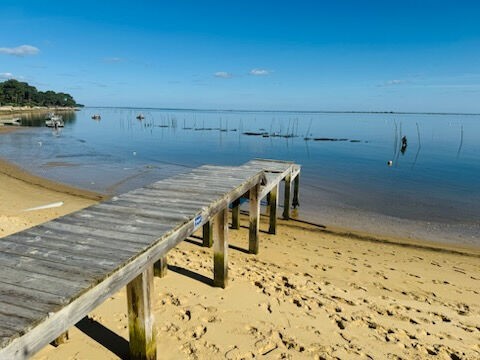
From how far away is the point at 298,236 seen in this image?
11.4m

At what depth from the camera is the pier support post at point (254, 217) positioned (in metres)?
8.61

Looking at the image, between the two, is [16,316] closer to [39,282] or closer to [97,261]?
[39,282]

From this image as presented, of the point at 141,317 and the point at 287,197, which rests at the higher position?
the point at 141,317

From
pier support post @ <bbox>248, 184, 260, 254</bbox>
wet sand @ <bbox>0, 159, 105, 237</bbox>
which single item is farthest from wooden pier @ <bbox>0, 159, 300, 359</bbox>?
wet sand @ <bbox>0, 159, 105, 237</bbox>

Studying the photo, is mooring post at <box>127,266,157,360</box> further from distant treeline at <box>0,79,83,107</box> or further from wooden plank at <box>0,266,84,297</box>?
distant treeline at <box>0,79,83,107</box>

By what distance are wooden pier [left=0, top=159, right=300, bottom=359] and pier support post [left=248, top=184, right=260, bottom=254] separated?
1962mm

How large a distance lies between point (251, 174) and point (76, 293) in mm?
5846

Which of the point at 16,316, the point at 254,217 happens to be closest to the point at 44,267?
the point at 16,316

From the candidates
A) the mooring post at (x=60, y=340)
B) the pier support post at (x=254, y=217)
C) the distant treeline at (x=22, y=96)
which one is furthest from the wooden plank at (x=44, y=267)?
the distant treeline at (x=22, y=96)

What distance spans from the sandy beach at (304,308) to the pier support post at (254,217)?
1.31 feet

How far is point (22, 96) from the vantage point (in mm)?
130750

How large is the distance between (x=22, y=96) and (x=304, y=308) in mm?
157765

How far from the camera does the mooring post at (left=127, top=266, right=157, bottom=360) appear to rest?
3834mm

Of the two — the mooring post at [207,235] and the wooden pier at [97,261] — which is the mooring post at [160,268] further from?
the mooring post at [207,235]
